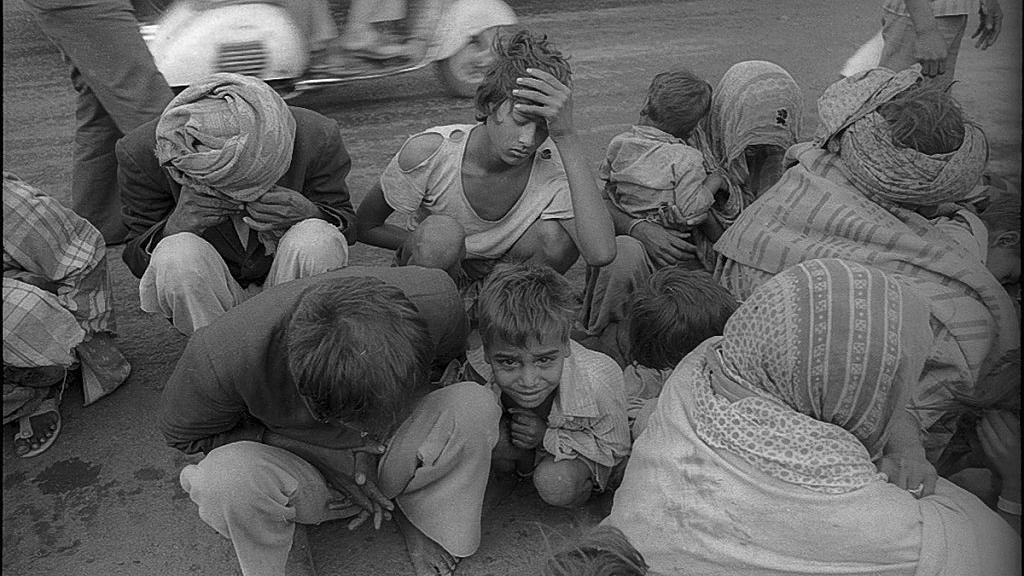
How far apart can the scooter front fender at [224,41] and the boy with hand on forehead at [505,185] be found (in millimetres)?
2023

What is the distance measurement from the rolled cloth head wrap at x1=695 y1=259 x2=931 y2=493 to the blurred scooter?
348cm

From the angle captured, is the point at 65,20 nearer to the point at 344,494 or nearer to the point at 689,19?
the point at 344,494

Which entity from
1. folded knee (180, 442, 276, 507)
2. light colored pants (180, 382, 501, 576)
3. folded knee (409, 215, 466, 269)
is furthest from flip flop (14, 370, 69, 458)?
folded knee (409, 215, 466, 269)

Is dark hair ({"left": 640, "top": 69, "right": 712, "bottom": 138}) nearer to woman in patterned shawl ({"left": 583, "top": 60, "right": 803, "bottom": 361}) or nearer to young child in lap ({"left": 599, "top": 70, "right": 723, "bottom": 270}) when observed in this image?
young child in lap ({"left": 599, "top": 70, "right": 723, "bottom": 270})

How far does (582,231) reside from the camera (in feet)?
8.50

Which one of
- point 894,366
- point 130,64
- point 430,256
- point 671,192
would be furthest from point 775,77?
point 130,64

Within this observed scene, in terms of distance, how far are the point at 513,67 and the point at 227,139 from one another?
2.64 ft

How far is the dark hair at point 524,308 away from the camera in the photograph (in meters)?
2.08

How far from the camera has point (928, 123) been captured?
2250mm

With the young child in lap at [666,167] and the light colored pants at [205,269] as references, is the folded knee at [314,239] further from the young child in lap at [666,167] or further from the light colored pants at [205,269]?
the young child in lap at [666,167]

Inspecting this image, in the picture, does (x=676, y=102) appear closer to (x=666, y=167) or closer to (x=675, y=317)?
(x=666, y=167)

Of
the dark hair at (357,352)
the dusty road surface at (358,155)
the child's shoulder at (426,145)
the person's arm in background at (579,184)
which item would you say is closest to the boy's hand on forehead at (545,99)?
the person's arm in background at (579,184)

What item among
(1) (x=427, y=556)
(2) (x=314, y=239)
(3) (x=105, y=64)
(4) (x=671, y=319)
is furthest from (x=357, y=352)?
(3) (x=105, y=64)

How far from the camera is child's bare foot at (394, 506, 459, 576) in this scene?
2.12 metres
